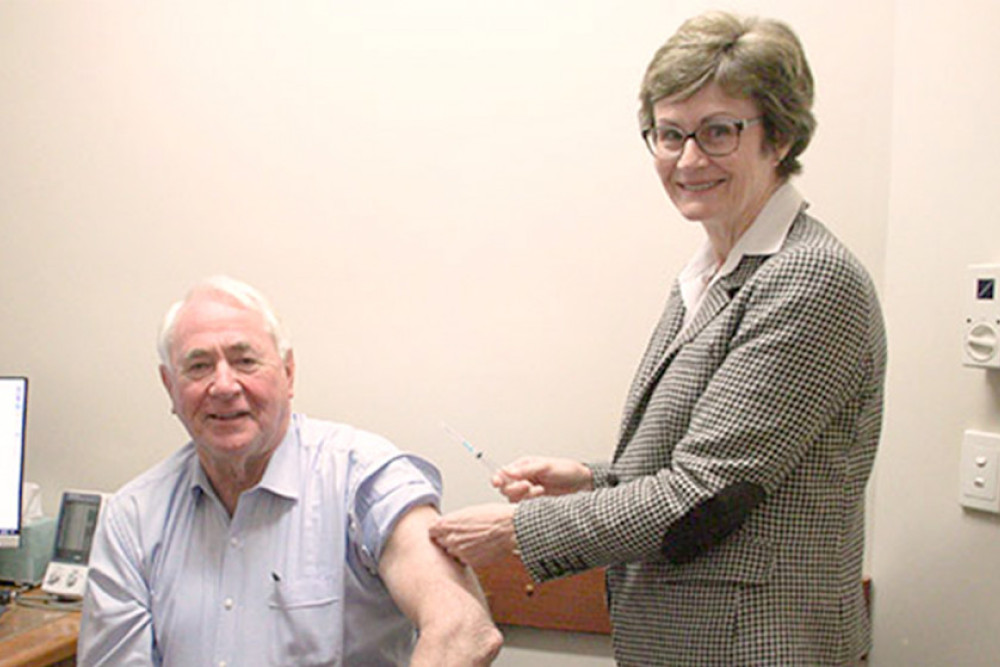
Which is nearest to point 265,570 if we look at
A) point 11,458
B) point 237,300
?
point 237,300

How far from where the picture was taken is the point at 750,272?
4.38ft

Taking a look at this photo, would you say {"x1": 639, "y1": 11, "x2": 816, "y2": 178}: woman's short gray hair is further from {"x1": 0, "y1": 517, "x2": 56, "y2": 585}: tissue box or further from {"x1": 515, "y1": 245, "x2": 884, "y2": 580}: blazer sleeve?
{"x1": 0, "y1": 517, "x2": 56, "y2": 585}: tissue box

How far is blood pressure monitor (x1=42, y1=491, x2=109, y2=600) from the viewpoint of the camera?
87.7 inches

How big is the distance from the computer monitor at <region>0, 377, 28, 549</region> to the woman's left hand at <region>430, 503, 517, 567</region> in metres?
1.34

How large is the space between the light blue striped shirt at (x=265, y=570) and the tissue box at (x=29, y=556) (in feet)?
2.96

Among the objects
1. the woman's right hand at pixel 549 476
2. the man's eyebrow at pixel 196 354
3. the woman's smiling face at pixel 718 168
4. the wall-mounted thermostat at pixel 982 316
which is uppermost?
the woman's smiling face at pixel 718 168

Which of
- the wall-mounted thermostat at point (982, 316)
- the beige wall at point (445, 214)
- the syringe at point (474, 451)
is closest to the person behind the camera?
the wall-mounted thermostat at point (982, 316)

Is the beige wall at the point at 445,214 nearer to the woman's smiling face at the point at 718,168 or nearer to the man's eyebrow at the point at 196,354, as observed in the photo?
the woman's smiling face at the point at 718,168

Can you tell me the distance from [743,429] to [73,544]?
178 cm

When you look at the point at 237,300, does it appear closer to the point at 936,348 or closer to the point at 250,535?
the point at 250,535

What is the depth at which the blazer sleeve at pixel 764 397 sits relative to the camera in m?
1.22

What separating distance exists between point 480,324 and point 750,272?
0.93m

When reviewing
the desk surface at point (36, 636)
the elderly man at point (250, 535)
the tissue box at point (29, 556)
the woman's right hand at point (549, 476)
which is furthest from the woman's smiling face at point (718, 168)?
the tissue box at point (29, 556)

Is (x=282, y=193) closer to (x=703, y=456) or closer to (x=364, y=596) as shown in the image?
(x=364, y=596)
